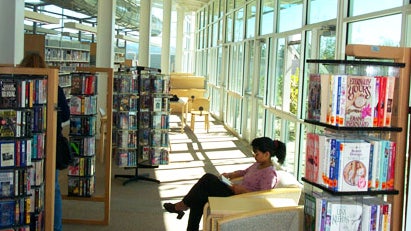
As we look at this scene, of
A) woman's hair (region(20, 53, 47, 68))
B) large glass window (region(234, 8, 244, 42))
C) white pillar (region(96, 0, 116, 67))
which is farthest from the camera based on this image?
large glass window (region(234, 8, 244, 42))

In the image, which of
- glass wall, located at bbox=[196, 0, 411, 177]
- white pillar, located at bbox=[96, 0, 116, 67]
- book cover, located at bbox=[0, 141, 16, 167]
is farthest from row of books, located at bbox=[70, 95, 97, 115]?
white pillar, located at bbox=[96, 0, 116, 67]

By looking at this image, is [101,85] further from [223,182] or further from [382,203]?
[382,203]

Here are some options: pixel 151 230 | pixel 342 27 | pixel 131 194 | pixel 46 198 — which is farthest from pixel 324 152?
pixel 131 194

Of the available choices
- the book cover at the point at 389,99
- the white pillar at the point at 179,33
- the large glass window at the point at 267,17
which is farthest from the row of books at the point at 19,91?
the white pillar at the point at 179,33

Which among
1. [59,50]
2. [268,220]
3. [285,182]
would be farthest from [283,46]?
[59,50]

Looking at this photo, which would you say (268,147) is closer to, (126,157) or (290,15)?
(126,157)

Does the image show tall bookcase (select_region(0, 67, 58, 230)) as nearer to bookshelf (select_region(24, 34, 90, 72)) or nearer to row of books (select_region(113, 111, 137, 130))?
row of books (select_region(113, 111, 137, 130))

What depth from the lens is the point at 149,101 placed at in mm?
7324

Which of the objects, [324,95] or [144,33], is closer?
[324,95]

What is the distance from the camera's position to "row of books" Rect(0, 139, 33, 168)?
3568 millimetres

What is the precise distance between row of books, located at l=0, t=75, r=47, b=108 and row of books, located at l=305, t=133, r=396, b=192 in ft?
6.18

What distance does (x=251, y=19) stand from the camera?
12.1 meters

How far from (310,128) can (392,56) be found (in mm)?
609

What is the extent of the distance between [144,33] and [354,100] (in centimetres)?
1211
